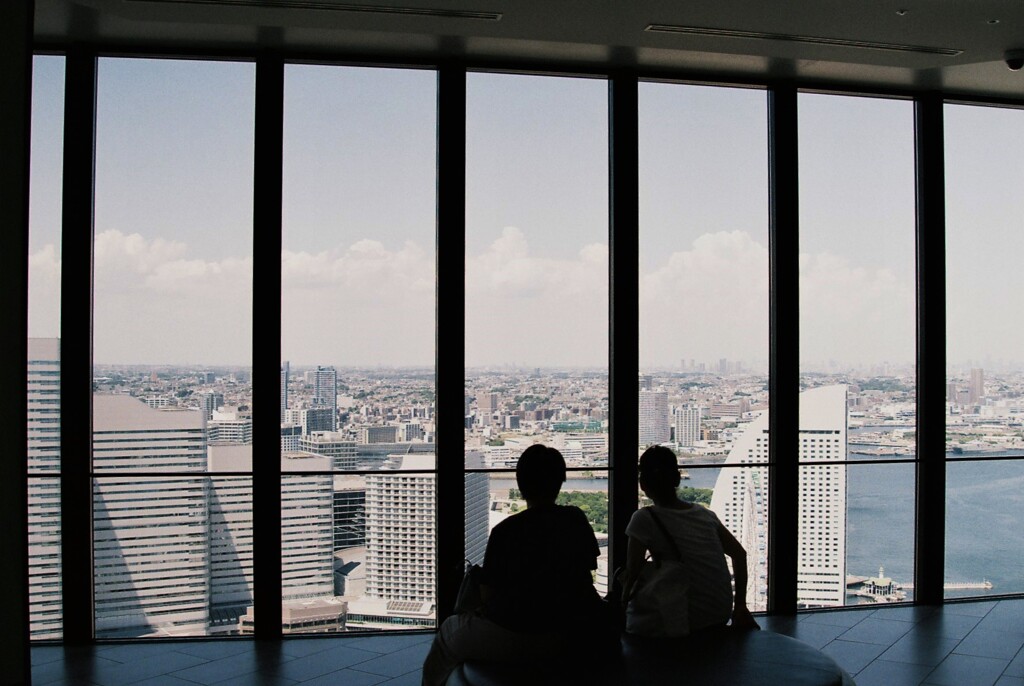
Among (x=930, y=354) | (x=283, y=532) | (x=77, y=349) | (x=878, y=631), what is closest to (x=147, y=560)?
(x=283, y=532)

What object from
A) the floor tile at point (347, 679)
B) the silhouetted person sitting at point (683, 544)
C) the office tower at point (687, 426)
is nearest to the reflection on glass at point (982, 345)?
the office tower at point (687, 426)

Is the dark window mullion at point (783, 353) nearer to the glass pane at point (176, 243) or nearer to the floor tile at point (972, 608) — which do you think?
the floor tile at point (972, 608)

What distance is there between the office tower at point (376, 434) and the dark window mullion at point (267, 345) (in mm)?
485

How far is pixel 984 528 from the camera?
5.50m

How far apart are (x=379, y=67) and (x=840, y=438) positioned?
378 cm

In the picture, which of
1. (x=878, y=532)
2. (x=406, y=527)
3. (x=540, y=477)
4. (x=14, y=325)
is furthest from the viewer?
(x=878, y=532)

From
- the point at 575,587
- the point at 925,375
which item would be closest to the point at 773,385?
the point at 925,375

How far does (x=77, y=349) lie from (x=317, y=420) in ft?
4.62

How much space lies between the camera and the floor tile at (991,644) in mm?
4285

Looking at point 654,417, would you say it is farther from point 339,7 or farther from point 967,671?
point 339,7

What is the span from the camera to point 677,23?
13.8 ft

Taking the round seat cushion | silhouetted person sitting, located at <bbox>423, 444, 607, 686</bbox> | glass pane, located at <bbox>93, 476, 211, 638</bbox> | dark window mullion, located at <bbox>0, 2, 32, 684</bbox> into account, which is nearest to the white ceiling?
dark window mullion, located at <bbox>0, 2, 32, 684</bbox>

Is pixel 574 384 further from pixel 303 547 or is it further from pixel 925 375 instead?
pixel 925 375

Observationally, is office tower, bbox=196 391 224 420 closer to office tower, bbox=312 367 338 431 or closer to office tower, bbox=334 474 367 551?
office tower, bbox=312 367 338 431
